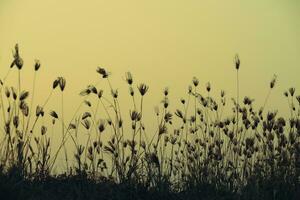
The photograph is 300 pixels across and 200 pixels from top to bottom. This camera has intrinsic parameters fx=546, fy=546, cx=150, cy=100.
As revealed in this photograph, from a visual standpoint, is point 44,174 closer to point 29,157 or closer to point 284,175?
point 29,157

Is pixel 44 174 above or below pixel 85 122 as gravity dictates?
below

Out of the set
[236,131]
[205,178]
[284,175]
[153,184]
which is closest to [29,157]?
[153,184]

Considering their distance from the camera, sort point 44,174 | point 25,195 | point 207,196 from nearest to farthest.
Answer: point 25,195
point 207,196
point 44,174

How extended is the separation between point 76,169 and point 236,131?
4.61 ft

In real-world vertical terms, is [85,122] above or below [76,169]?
above

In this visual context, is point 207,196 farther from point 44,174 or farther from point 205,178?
point 44,174

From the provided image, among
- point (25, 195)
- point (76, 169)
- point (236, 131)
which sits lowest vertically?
point (25, 195)

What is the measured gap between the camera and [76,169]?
4668 millimetres

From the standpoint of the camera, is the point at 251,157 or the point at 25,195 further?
the point at 251,157

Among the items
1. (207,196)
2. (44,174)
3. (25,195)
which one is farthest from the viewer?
(44,174)

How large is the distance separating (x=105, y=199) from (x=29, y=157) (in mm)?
686

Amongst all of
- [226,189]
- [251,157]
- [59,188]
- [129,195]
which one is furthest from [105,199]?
[251,157]

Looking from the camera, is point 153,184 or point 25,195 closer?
point 25,195

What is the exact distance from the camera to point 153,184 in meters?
4.29
